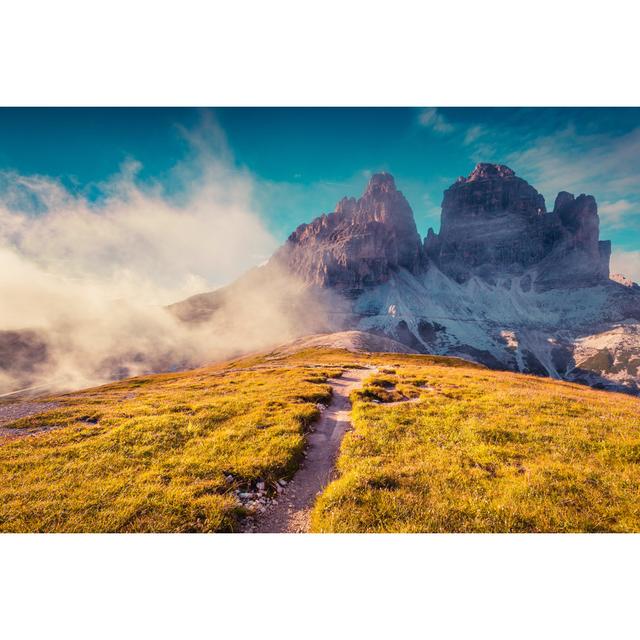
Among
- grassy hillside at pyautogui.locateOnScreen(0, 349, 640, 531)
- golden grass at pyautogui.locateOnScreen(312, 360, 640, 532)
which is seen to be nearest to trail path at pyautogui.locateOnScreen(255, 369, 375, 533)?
grassy hillside at pyautogui.locateOnScreen(0, 349, 640, 531)

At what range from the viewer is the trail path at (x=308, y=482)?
23.3 feet

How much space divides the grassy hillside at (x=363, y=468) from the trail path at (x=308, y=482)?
523 mm

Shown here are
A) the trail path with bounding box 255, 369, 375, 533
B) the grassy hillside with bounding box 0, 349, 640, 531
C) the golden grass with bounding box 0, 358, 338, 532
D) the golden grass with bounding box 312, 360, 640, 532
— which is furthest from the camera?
the trail path with bounding box 255, 369, 375, 533

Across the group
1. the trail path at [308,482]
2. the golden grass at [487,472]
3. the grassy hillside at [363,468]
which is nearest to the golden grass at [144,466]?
the grassy hillside at [363,468]

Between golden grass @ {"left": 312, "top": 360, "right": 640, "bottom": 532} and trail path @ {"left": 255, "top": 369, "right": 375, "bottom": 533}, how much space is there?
63cm

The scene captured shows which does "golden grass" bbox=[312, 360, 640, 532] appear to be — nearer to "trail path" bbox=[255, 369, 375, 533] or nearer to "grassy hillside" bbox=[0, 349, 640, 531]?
"grassy hillside" bbox=[0, 349, 640, 531]

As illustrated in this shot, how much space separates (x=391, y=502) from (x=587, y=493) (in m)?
4.74

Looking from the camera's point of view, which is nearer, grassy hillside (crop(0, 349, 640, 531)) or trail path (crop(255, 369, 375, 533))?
grassy hillside (crop(0, 349, 640, 531))

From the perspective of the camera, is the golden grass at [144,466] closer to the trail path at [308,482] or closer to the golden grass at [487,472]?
the trail path at [308,482]

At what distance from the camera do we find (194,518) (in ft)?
21.4

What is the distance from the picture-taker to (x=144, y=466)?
29.4 ft

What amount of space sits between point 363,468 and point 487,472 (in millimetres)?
3409

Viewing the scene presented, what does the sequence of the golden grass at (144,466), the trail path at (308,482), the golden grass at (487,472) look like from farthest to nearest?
1. the trail path at (308,482)
2. the golden grass at (144,466)
3. the golden grass at (487,472)

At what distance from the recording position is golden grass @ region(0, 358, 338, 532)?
662cm
